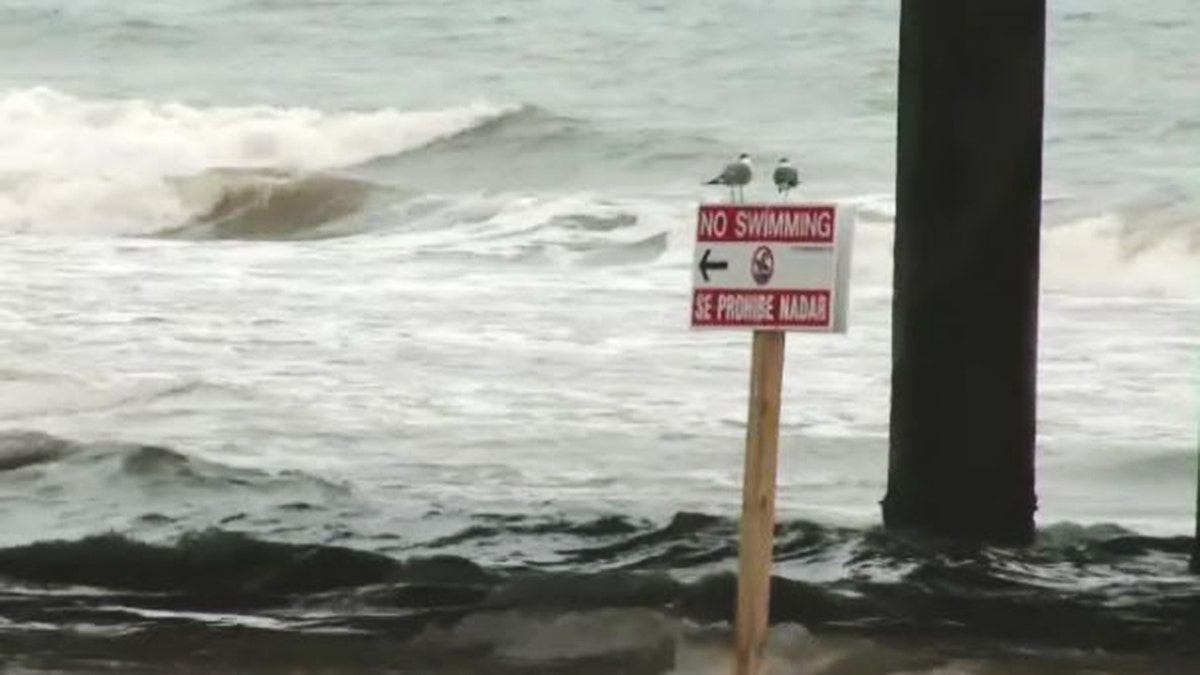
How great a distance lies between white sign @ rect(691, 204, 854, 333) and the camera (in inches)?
244

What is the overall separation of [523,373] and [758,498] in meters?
8.29

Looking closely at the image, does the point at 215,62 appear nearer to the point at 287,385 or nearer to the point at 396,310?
the point at 396,310

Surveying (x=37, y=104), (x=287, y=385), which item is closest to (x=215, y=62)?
(x=37, y=104)

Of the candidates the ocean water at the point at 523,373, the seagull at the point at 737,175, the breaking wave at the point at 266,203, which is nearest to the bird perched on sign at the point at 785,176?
the seagull at the point at 737,175

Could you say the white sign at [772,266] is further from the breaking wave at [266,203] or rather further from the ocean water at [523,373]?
the breaking wave at [266,203]

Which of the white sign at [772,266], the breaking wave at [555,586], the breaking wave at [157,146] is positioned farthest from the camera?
the breaking wave at [157,146]

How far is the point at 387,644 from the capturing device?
8.27 meters

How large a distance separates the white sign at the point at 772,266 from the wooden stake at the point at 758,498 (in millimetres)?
92

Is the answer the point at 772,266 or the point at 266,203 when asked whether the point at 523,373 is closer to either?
the point at 772,266

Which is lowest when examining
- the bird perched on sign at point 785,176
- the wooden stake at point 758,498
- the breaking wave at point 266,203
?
the wooden stake at point 758,498

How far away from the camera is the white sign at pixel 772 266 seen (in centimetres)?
621

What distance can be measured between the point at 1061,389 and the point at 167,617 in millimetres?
6606

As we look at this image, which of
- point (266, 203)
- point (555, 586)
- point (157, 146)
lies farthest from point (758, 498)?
point (157, 146)

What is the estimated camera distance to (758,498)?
6.42 metres
